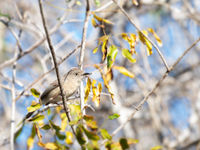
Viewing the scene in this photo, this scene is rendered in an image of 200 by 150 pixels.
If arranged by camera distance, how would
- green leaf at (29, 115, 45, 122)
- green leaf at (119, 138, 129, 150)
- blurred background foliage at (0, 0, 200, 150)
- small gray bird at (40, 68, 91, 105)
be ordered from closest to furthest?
green leaf at (119, 138, 129, 150), green leaf at (29, 115, 45, 122), small gray bird at (40, 68, 91, 105), blurred background foliage at (0, 0, 200, 150)

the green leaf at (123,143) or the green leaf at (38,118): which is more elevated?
the green leaf at (38,118)

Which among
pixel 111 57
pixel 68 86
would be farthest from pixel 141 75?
pixel 111 57

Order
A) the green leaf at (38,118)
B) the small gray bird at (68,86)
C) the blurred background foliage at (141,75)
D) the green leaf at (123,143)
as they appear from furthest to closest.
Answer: the blurred background foliage at (141,75), the small gray bird at (68,86), the green leaf at (38,118), the green leaf at (123,143)

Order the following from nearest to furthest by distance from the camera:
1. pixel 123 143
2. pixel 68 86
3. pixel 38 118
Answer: pixel 123 143 < pixel 38 118 < pixel 68 86

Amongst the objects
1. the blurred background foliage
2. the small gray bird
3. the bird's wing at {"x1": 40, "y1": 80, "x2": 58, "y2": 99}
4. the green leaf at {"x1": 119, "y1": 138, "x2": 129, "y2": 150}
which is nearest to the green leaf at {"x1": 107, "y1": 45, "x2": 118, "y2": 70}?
the green leaf at {"x1": 119, "y1": 138, "x2": 129, "y2": 150}

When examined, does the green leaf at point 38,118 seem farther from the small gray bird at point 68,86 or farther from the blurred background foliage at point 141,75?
the blurred background foliage at point 141,75

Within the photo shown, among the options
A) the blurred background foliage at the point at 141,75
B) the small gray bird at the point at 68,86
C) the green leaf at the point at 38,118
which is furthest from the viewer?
the blurred background foliage at the point at 141,75

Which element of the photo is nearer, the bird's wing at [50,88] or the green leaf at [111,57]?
the green leaf at [111,57]

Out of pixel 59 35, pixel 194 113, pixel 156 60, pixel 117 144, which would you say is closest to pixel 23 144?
pixel 59 35

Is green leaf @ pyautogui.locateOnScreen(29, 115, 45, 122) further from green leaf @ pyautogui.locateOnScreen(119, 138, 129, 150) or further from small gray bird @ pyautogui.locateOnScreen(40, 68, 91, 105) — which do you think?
small gray bird @ pyautogui.locateOnScreen(40, 68, 91, 105)

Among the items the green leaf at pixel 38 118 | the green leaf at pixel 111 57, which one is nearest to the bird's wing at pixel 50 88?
the green leaf at pixel 38 118

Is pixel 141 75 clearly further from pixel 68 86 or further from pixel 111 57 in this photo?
pixel 111 57

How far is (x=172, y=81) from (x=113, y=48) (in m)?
6.18

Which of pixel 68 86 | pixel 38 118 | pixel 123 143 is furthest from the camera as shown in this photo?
pixel 68 86
